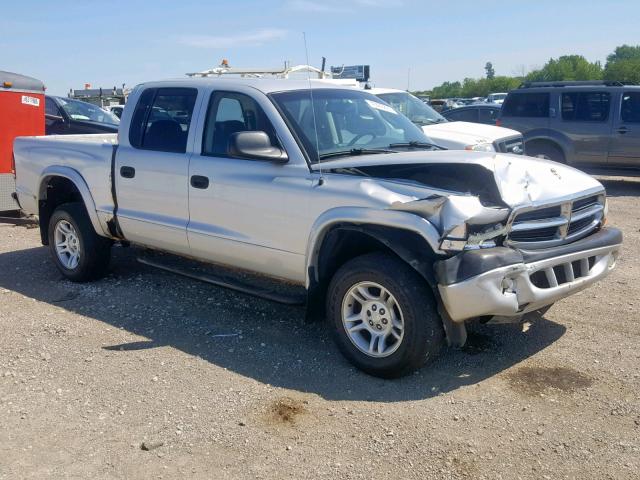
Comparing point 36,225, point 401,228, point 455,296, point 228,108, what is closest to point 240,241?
point 228,108

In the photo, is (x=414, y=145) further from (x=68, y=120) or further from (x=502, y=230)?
(x=68, y=120)

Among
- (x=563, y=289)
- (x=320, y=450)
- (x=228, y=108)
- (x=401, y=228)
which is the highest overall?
(x=228, y=108)

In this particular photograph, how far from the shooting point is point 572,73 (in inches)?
2576

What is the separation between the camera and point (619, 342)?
5.11 m

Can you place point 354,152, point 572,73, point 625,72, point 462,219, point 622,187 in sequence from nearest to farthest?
point 462,219
point 354,152
point 622,187
point 625,72
point 572,73

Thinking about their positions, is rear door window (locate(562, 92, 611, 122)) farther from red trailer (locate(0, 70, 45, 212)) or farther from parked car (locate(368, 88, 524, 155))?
red trailer (locate(0, 70, 45, 212))

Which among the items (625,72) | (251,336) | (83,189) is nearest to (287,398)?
(251,336)

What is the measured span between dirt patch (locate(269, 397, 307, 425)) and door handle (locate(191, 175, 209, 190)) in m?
1.92

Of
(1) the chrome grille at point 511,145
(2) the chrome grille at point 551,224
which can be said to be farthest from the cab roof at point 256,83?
(1) the chrome grille at point 511,145

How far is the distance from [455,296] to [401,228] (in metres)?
0.54

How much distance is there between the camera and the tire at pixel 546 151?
13.4 metres

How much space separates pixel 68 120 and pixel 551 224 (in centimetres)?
1237

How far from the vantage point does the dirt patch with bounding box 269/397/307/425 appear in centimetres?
407

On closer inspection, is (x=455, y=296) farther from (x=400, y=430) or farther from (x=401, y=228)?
(x=400, y=430)
